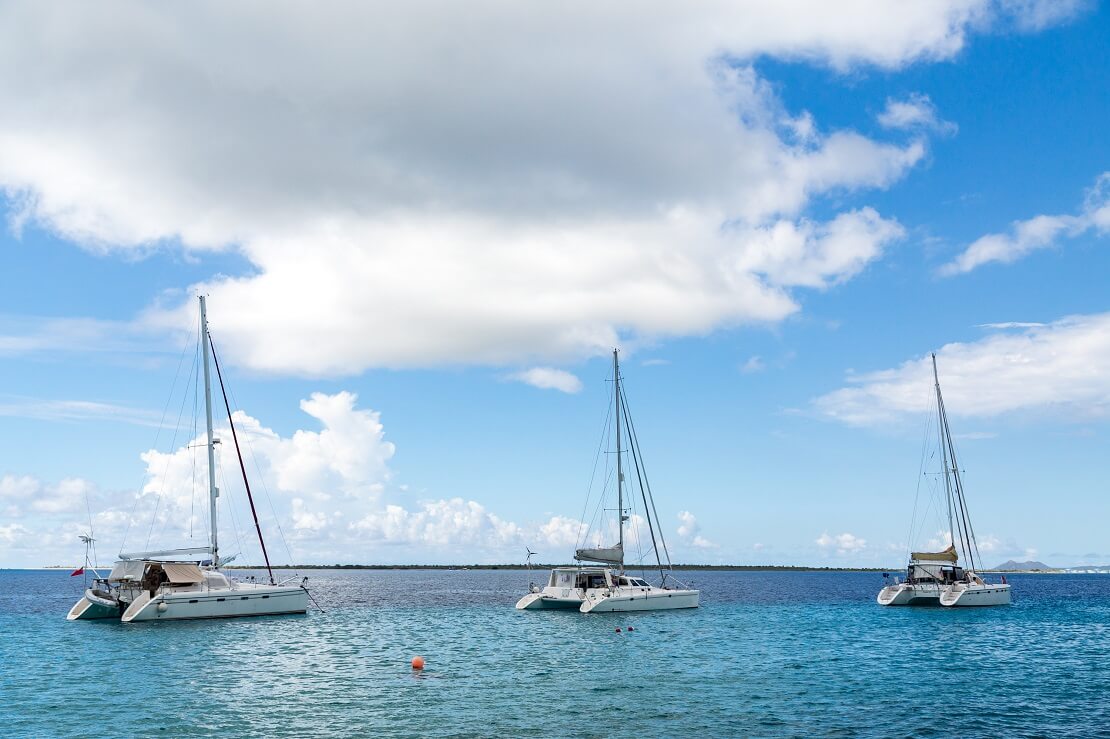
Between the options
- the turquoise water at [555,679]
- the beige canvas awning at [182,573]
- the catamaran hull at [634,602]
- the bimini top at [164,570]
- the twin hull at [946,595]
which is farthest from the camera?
the twin hull at [946,595]

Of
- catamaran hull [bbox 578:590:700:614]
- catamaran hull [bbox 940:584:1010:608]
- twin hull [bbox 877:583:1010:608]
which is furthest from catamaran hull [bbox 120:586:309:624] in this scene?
catamaran hull [bbox 940:584:1010:608]

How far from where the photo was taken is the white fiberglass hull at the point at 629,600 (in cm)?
6656

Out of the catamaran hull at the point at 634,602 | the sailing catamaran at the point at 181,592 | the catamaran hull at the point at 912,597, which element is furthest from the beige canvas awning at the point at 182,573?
the catamaran hull at the point at 912,597

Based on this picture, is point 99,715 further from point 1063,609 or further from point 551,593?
point 1063,609

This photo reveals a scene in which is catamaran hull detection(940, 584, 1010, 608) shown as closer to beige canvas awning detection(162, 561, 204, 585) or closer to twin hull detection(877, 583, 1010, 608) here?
twin hull detection(877, 583, 1010, 608)

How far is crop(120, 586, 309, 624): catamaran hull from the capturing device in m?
59.7

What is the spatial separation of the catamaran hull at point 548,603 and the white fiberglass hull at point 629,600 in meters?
2.98

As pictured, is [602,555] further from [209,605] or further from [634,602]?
[209,605]

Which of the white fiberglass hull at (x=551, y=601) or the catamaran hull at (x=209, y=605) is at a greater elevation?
the catamaran hull at (x=209, y=605)

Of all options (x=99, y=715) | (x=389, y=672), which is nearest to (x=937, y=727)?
(x=389, y=672)

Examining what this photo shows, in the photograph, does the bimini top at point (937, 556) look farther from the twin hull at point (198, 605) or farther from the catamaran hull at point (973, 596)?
the twin hull at point (198, 605)

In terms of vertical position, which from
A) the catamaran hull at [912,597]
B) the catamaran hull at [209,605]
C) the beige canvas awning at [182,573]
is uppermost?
the beige canvas awning at [182,573]

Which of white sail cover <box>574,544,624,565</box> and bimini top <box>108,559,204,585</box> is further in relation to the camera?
white sail cover <box>574,544,624,565</box>

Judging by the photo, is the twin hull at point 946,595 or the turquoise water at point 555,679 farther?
the twin hull at point 946,595
